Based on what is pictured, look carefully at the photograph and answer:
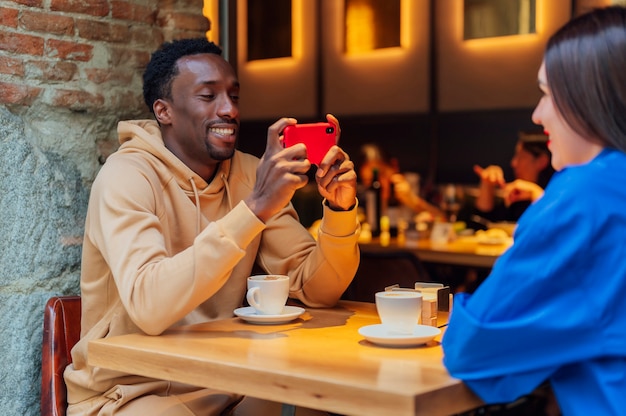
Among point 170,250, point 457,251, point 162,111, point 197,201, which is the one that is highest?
point 162,111

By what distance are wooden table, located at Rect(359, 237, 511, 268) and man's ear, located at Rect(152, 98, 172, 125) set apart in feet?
7.00

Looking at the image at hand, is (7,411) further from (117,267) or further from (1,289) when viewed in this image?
(117,267)

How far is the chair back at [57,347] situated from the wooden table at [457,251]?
228 centimetres

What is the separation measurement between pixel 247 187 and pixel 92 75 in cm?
69

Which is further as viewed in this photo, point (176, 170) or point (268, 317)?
point (176, 170)

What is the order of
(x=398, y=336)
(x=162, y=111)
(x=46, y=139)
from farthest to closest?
(x=46, y=139) < (x=162, y=111) < (x=398, y=336)

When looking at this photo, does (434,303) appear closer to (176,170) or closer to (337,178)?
(337,178)

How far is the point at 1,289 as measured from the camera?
9.14 feet

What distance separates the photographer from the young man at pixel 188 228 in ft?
7.16

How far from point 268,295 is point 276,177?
310 millimetres

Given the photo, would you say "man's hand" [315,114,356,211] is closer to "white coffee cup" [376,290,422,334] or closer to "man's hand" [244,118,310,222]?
"man's hand" [244,118,310,222]

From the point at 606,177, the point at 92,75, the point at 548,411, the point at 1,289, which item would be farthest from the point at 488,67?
the point at 606,177

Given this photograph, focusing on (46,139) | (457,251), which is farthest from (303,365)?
(457,251)

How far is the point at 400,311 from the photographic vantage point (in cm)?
200
